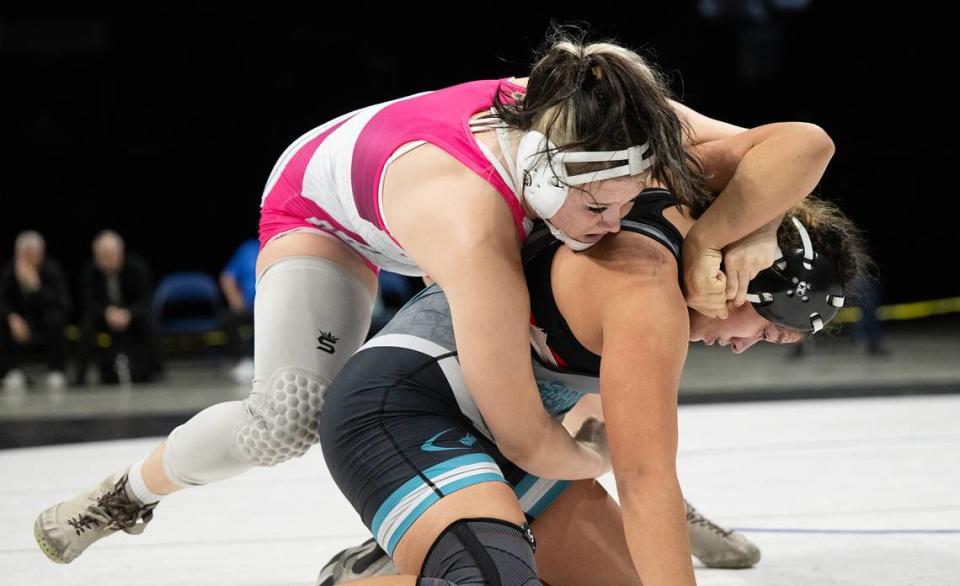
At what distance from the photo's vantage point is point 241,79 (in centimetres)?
1109

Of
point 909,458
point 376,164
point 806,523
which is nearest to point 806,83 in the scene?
point 909,458

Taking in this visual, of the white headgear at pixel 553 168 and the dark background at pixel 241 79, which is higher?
the white headgear at pixel 553 168

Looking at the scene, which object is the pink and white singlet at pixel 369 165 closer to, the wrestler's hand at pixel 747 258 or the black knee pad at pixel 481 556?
the wrestler's hand at pixel 747 258

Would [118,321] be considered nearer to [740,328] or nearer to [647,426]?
[740,328]

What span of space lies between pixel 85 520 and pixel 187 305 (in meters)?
9.04

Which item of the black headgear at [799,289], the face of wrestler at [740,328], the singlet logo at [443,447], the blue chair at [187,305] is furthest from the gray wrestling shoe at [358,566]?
the blue chair at [187,305]

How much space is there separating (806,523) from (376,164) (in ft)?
4.69

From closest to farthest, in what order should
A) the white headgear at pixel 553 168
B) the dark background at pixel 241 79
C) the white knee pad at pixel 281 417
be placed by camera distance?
1. the white headgear at pixel 553 168
2. the white knee pad at pixel 281 417
3. the dark background at pixel 241 79

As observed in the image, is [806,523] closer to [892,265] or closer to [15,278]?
[15,278]

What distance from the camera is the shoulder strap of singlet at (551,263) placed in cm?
169

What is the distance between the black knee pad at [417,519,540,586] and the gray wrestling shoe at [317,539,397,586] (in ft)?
1.35

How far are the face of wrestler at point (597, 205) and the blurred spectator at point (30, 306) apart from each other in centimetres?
683

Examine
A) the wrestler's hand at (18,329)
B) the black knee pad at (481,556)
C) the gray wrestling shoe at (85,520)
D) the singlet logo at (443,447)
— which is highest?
the singlet logo at (443,447)

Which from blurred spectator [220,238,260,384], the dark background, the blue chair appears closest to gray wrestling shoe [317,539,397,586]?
blurred spectator [220,238,260,384]
